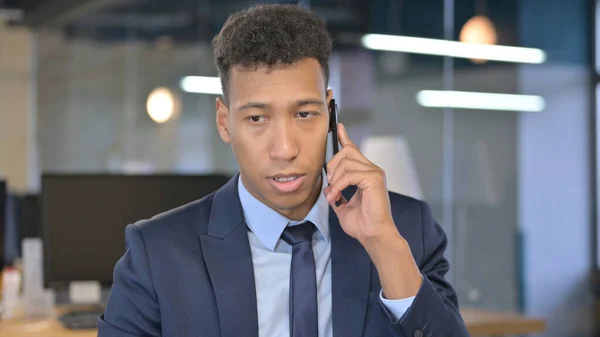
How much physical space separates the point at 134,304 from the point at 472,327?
222 cm

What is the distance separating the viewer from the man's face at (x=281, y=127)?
65.6 inches

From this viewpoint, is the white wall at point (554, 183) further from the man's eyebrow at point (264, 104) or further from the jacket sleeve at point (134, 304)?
the jacket sleeve at point (134, 304)

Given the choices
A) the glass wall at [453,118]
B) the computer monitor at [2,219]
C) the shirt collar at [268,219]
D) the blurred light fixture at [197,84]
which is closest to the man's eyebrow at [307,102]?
the shirt collar at [268,219]

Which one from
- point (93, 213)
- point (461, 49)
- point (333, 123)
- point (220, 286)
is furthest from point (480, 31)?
point (220, 286)

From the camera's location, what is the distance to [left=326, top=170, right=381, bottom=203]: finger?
1.67 metres

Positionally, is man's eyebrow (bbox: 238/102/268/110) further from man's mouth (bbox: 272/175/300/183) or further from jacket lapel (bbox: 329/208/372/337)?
jacket lapel (bbox: 329/208/372/337)

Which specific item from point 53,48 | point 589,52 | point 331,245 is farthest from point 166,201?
point 53,48

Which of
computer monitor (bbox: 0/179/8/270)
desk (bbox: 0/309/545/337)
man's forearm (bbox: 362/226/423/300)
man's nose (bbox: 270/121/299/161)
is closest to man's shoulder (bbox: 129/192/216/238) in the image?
man's nose (bbox: 270/121/299/161)

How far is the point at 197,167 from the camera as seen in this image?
7730 millimetres

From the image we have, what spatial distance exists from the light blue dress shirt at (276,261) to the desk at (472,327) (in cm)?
164

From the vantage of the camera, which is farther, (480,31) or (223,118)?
(480,31)

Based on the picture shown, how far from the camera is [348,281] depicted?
1.78 meters

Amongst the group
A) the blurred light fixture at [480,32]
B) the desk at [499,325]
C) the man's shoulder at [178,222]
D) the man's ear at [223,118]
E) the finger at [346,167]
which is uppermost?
the blurred light fixture at [480,32]

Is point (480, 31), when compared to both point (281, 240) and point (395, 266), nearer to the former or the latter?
point (281, 240)
